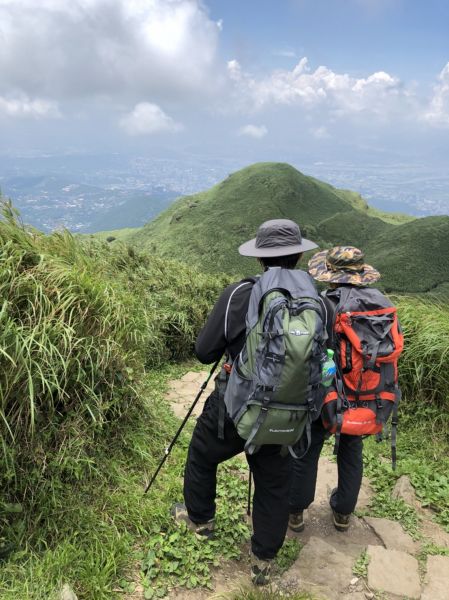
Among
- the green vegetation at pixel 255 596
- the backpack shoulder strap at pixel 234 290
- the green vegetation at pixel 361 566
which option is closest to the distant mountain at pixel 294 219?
the green vegetation at pixel 361 566

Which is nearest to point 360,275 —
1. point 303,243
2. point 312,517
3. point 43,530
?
point 303,243

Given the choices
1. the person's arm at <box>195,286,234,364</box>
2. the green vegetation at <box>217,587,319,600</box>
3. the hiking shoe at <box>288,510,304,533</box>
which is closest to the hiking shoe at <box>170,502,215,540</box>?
the green vegetation at <box>217,587,319,600</box>

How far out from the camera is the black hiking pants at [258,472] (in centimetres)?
251

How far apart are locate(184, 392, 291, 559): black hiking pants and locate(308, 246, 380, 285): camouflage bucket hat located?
1230 mm

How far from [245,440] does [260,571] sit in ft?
2.86

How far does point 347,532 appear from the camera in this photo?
3357mm

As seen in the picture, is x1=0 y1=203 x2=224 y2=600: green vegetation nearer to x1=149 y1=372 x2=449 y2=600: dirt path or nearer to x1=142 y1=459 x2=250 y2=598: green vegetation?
x1=142 y1=459 x2=250 y2=598: green vegetation

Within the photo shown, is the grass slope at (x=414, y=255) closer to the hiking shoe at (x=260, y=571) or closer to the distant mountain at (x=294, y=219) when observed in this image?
the distant mountain at (x=294, y=219)

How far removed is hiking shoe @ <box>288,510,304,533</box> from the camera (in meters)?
3.21

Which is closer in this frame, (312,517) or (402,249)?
(312,517)

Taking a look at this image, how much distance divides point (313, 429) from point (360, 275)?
1174 mm

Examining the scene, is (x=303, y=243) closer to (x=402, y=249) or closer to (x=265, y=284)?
(x=265, y=284)

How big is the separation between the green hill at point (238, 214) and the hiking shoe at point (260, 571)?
2993cm

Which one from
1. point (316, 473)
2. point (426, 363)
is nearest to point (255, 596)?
point (316, 473)
